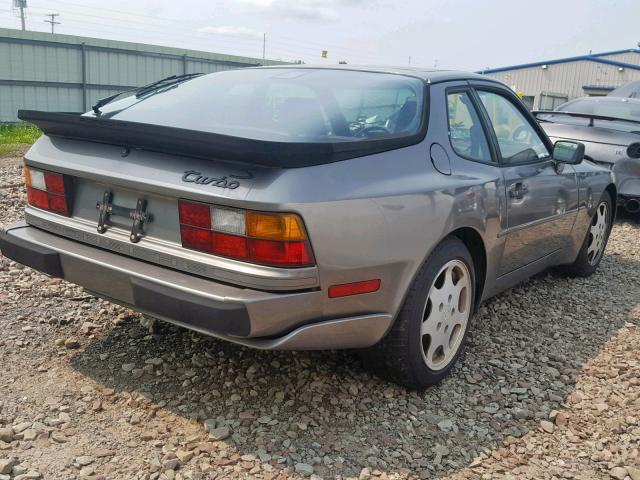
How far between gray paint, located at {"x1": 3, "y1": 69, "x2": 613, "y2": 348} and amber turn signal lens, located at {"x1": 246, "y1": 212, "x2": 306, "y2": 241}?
0.04 m

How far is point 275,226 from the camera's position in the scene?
2377 mm

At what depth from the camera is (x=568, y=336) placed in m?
3.99

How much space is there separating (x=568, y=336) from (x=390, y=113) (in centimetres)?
190

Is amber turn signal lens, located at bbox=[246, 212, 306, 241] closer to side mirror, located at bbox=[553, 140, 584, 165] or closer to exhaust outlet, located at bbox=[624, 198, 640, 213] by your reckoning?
side mirror, located at bbox=[553, 140, 584, 165]

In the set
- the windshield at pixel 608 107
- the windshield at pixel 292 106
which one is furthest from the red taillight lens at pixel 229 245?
the windshield at pixel 608 107

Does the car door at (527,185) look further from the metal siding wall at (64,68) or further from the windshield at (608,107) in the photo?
the metal siding wall at (64,68)

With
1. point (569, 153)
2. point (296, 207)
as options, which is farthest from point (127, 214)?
point (569, 153)

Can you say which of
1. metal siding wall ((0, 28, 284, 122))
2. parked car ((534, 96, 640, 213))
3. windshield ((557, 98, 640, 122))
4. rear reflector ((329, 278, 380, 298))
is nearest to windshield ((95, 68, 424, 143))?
rear reflector ((329, 278, 380, 298))

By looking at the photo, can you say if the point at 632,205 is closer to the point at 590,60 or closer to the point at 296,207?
the point at 296,207

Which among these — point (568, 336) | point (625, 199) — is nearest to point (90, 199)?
point (568, 336)

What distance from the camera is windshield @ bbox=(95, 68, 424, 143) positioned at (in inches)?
113

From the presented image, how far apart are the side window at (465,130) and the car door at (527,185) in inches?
5.3

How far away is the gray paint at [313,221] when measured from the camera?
95.0 inches

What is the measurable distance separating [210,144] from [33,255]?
1.09 meters
